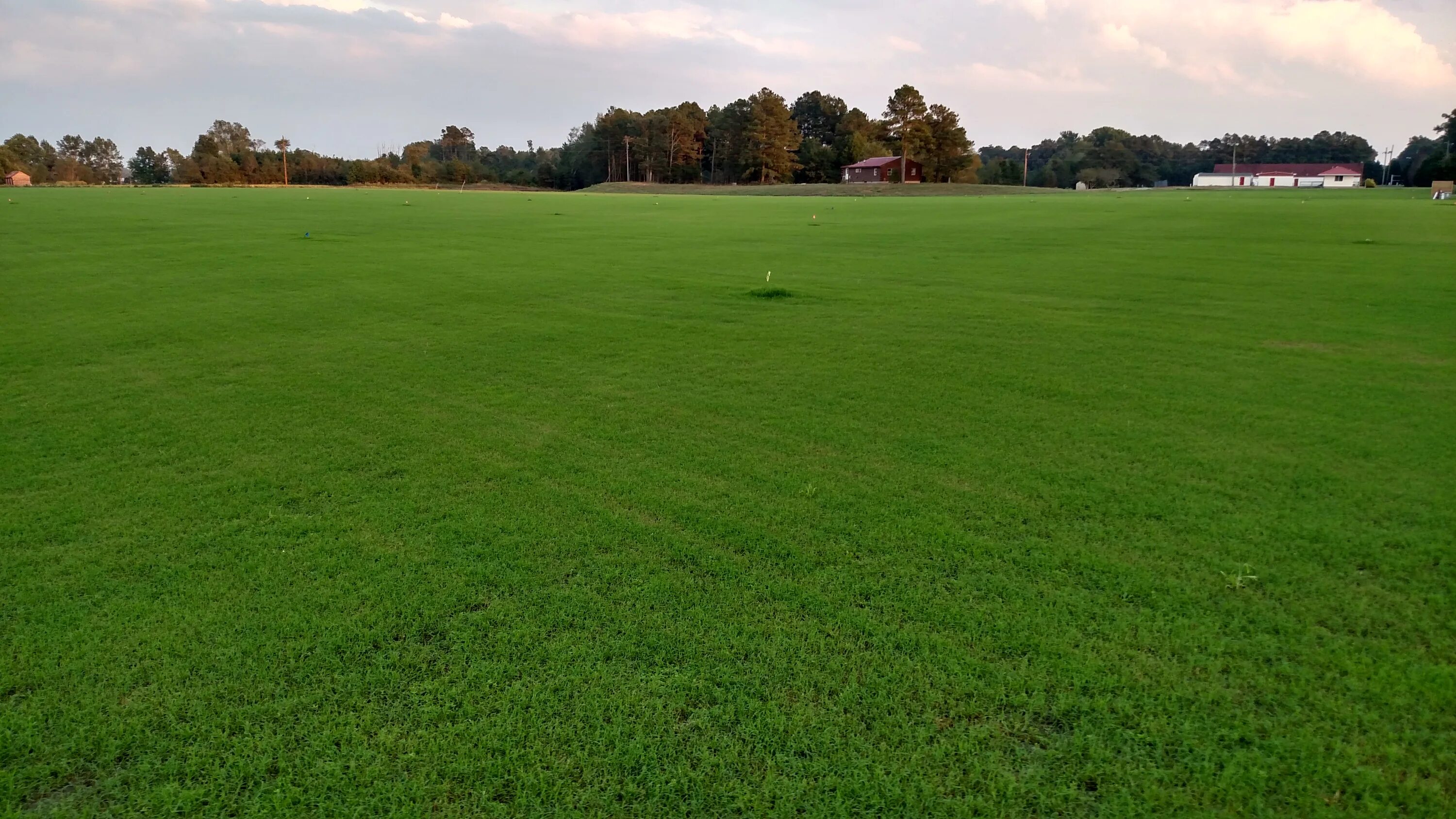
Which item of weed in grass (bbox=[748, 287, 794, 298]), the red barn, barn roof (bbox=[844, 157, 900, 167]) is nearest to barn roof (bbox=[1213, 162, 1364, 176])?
the red barn

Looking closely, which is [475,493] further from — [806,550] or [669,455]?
[806,550]

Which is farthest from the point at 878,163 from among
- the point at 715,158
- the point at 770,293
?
the point at 770,293

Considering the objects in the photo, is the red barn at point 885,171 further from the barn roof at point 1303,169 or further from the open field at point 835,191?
the barn roof at point 1303,169

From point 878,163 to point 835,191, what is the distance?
786 inches

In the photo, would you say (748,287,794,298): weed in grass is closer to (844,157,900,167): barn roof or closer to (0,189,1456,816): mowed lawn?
(0,189,1456,816): mowed lawn

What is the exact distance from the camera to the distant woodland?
72.8 meters

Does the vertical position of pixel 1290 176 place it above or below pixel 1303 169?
below

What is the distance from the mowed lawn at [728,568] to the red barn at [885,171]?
2840 inches

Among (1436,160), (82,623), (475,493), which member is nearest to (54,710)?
(82,623)

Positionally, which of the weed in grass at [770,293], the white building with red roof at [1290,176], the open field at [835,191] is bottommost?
the weed in grass at [770,293]

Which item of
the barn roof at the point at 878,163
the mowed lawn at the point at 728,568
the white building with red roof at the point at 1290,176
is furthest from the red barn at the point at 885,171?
the mowed lawn at the point at 728,568

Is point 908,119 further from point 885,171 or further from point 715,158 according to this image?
point 715,158

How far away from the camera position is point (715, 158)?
90375mm

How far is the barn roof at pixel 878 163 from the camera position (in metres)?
77.1
